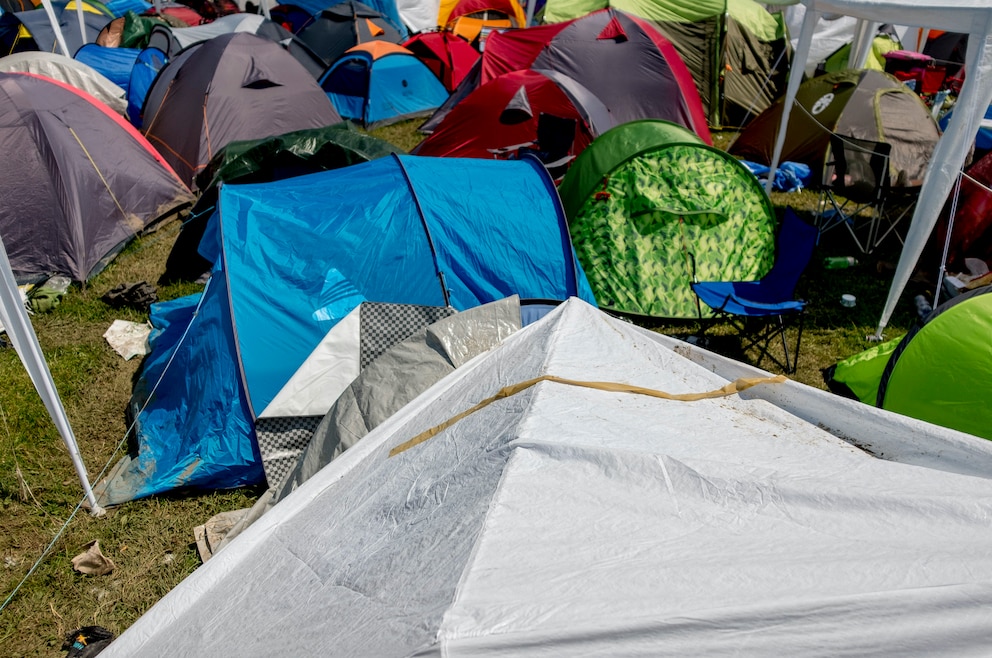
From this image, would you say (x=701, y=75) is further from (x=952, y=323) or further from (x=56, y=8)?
(x=56, y=8)

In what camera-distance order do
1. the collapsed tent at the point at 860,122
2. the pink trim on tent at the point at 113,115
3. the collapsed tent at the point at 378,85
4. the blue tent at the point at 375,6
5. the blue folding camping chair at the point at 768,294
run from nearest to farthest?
1. the blue folding camping chair at the point at 768,294
2. the pink trim on tent at the point at 113,115
3. the collapsed tent at the point at 860,122
4. the collapsed tent at the point at 378,85
5. the blue tent at the point at 375,6

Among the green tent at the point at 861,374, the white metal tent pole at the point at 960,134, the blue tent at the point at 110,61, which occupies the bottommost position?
the green tent at the point at 861,374

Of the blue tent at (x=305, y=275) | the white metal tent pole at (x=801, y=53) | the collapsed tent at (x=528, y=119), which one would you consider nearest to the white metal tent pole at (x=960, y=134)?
the white metal tent pole at (x=801, y=53)

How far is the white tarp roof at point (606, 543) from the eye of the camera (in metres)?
1.59

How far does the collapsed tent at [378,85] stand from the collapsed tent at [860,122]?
5.75 m

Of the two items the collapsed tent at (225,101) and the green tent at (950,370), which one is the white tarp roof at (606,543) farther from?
the collapsed tent at (225,101)

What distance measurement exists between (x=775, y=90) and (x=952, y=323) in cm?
912

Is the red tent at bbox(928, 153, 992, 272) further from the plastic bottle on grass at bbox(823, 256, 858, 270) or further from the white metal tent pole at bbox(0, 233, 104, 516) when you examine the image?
the white metal tent pole at bbox(0, 233, 104, 516)

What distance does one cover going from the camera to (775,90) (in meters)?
12.1

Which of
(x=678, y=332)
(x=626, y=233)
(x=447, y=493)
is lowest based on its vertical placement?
(x=678, y=332)

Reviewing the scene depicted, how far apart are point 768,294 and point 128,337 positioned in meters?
5.05

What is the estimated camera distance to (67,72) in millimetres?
10531

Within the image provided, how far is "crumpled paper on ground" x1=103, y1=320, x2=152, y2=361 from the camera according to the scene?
5.65 m

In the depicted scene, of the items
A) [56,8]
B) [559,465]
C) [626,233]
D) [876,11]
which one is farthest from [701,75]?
[56,8]
